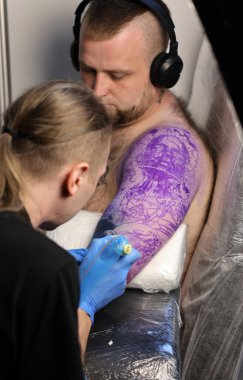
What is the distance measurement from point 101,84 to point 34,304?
95 cm

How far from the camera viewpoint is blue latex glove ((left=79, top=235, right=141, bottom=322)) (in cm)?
117

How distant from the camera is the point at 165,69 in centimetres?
155

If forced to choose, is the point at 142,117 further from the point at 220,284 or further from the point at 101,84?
the point at 220,284

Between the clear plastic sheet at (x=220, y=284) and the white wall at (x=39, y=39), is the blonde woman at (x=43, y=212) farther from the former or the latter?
the white wall at (x=39, y=39)

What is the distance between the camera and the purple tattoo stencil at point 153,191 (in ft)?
4.44

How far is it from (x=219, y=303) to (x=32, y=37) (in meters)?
1.15

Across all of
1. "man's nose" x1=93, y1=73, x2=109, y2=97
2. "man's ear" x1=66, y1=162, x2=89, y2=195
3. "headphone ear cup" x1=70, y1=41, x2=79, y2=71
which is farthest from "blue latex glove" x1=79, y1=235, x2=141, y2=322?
"headphone ear cup" x1=70, y1=41, x2=79, y2=71

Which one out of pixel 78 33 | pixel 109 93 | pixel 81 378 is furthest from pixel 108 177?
pixel 81 378

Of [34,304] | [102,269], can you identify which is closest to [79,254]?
[102,269]

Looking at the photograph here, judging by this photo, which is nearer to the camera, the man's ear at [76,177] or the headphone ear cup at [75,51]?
the man's ear at [76,177]

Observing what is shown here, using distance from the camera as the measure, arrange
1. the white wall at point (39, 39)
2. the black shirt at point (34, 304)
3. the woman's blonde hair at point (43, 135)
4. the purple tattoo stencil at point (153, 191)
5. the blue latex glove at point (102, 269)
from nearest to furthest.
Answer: the black shirt at point (34, 304)
the woman's blonde hair at point (43, 135)
the blue latex glove at point (102, 269)
the purple tattoo stencil at point (153, 191)
the white wall at point (39, 39)

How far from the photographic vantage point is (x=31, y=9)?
1.95m

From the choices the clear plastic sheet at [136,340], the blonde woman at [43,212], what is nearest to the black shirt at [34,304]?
the blonde woman at [43,212]

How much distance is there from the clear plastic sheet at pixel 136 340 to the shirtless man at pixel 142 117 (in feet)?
0.69
